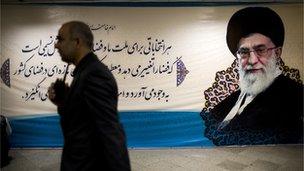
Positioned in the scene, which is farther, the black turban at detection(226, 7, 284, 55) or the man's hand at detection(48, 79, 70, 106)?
the black turban at detection(226, 7, 284, 55)

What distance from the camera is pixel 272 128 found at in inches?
190

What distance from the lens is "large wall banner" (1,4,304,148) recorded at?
4.68 m

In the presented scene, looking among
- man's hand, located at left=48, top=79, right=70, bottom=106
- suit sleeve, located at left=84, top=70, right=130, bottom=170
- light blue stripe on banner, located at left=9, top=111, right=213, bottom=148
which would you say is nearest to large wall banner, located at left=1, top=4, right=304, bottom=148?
light blue stripe on banner, located at left=9, top=111, right=213, bottom=148

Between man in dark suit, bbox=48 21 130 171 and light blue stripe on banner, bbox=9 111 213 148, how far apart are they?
3.20m

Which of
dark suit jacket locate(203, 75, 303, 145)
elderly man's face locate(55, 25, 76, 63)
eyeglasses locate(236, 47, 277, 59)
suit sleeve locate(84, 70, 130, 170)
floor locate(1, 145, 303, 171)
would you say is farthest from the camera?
dark suit jacket locate(203, 75, 303, 145)

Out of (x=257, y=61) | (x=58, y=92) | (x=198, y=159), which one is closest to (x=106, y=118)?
(x=58, y=92)

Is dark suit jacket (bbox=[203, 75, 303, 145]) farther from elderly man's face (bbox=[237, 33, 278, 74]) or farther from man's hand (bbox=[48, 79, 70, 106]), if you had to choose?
man's hand (bbox=[48, 79, 70, 106])

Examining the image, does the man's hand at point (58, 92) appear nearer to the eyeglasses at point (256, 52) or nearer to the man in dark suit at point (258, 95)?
the man in dark suit at point (258, 95)

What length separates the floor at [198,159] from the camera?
12.8 ft

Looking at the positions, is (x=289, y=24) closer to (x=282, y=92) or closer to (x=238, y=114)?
(x=282, y=92)

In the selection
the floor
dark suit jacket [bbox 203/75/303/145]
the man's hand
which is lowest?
the floor

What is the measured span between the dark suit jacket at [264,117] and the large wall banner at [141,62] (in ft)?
0.51

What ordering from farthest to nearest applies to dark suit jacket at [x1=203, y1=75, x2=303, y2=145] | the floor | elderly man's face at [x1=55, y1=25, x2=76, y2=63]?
dark suit jacket at [x1=203, y1=75, x2=303, y2=145], the floor, elderly man's face at [x1=55, y1=25, x2=76, y2=63]

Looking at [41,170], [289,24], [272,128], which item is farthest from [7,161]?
[289,24]
